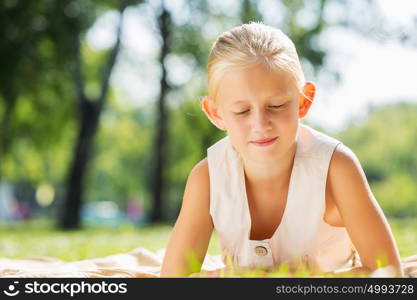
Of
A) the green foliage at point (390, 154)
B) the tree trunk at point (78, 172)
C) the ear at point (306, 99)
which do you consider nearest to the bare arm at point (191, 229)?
the ear at point (306, 99)

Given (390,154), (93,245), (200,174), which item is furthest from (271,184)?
(390,154)

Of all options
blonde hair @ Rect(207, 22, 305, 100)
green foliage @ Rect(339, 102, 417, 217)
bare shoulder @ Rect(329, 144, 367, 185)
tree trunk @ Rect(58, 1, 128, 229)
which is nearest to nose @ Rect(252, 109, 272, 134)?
blonde hair @ Rect(207, 22, 305, 100)

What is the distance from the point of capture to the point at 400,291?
2270 millimetres

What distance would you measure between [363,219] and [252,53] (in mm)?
938

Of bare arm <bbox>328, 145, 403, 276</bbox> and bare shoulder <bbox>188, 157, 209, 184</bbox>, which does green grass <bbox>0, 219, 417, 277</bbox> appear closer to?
bare arm <bbox>328, 145, 403, 276</bbox>

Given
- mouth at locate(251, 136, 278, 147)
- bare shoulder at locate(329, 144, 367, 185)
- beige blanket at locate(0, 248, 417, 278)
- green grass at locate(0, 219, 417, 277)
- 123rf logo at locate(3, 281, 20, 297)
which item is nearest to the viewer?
123rf logo at locate(3, 281, 20, 297)

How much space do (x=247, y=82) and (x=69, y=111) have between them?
21146 millimetres

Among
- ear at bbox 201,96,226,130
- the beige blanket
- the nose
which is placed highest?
ear at bbox 201,96,226,130

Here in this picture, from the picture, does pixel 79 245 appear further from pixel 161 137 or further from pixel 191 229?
pixel 161 137

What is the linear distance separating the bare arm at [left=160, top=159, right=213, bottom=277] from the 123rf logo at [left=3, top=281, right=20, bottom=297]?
893 millimetres

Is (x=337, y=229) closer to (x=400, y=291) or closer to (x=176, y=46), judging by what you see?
(x=400, y=291)

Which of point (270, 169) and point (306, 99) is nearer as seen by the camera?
point (306, 99)

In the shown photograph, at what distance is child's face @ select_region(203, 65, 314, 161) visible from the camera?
282cm

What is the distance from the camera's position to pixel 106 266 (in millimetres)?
4223
